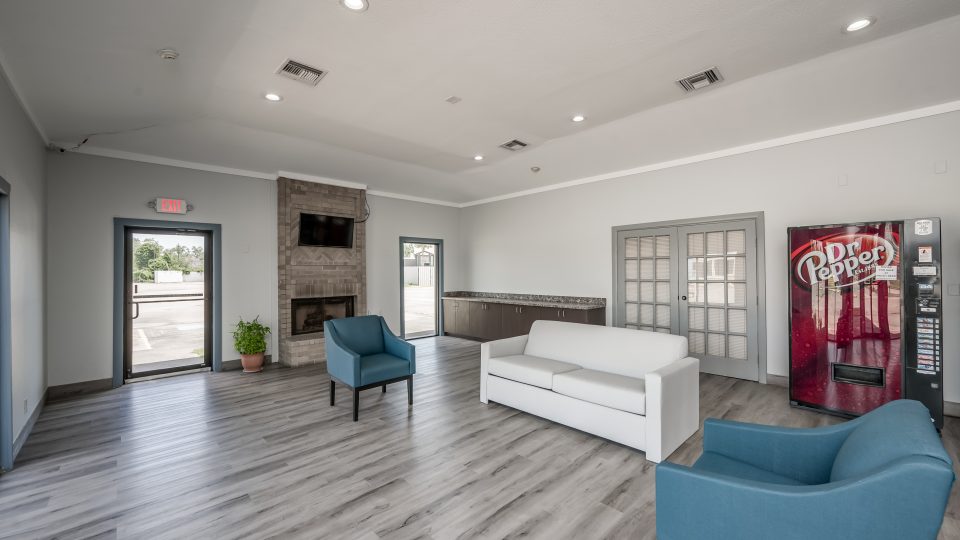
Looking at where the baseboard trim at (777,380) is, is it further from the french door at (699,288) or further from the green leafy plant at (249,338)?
the green leafy plant at (249,338)

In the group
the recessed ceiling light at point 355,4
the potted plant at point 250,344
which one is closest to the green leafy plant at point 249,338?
the potted plant at point 250,344

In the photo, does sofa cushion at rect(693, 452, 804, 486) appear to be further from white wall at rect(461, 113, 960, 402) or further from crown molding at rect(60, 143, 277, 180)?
crown molding at rect(60, 143, 277, 180)

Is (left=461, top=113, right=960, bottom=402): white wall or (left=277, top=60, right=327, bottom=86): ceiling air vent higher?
(left=277, top=60, right=327, bottom=86): ceiling air vent

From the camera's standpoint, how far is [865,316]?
12.2ft

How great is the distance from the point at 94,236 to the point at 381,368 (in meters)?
3.95

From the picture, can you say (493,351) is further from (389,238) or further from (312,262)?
(389,238)

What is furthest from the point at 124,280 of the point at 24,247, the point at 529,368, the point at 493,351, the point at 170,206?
the point at 529,368

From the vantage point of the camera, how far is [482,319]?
7.76 metres

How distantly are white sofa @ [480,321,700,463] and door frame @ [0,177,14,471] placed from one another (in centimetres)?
362

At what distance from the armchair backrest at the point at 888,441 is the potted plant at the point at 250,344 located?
598cm

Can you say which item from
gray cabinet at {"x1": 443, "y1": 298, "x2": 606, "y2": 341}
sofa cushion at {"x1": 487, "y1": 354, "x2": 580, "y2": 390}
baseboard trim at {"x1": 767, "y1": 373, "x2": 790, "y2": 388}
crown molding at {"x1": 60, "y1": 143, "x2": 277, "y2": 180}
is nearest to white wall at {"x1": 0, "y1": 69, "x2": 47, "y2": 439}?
crown molding at {"x1": 60, "y1": 143, "x2": 277, "y2": 180}

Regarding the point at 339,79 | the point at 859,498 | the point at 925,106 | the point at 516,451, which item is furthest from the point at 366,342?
the point at 925,106

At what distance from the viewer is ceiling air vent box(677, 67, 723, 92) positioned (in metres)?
3.09

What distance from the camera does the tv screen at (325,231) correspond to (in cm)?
638
